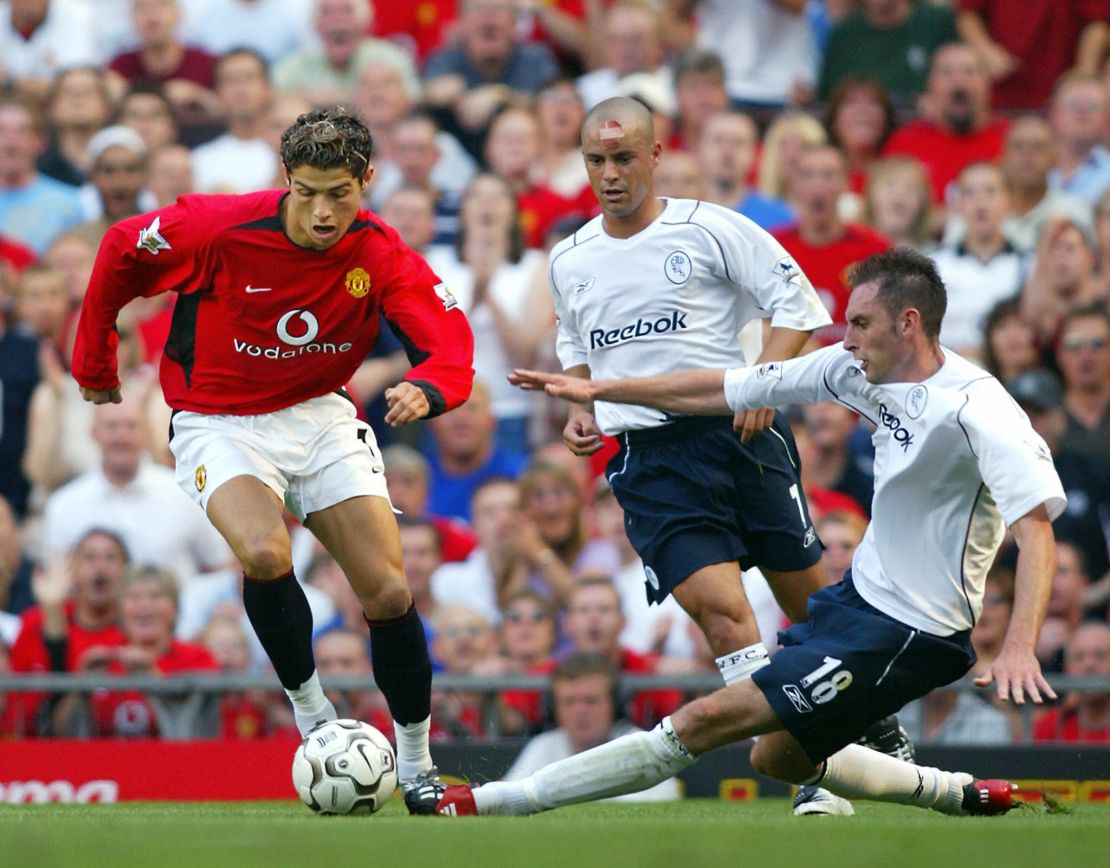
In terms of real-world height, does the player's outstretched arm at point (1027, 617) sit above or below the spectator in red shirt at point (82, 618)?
below

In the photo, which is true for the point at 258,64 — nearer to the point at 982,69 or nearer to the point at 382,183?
the point at 382,183

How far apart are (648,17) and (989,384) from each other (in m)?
7.84

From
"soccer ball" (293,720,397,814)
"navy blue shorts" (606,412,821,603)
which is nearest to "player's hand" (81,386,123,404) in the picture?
"soccer ball" (293,720,397,814)

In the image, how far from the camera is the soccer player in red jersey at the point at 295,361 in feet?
23.9

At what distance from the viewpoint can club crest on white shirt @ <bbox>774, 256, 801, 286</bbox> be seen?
7625mm

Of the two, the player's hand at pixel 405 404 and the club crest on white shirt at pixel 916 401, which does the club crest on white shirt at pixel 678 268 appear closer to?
the player's hand at pixel 405 404

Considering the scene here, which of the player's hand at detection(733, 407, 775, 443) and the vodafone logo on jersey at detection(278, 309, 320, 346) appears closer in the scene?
the player's hand at detection(733, 407, 775, 443)

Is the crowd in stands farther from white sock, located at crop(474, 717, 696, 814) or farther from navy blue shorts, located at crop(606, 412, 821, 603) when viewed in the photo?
white sock, located at crop(474, 717, 696, 814)

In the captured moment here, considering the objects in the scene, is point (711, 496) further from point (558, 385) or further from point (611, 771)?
point (611, 771)

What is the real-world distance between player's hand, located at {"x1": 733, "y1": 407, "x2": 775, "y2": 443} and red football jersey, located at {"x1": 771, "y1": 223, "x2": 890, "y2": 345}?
4.64 m

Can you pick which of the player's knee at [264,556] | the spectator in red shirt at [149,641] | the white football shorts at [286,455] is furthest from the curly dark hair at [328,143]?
the spectator in red shirt at [149,641]

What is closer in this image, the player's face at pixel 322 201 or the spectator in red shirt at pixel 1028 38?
the player's face at pixel 322 201

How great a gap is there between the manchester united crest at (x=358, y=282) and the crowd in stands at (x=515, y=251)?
2.79m

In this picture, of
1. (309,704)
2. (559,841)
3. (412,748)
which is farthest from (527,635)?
(559,841)
